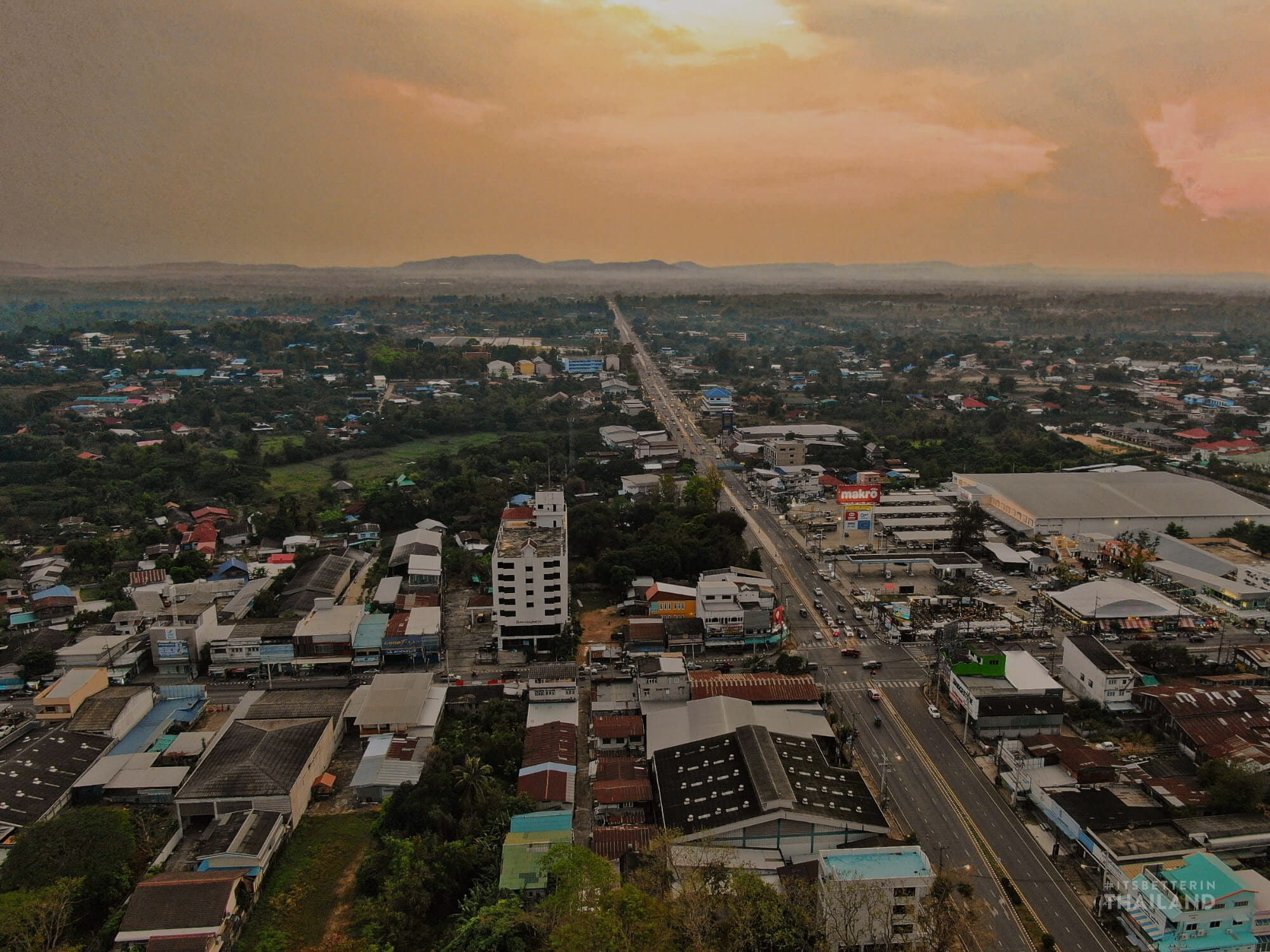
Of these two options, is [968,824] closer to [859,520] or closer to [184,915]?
[184,915]

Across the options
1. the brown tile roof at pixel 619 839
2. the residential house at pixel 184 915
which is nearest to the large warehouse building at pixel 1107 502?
the brown tile roof at pixel 619 839

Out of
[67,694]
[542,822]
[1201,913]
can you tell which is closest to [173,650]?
[67,694]

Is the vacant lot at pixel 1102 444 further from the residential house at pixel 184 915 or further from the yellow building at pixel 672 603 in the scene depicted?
the residential house at pixel 184 915

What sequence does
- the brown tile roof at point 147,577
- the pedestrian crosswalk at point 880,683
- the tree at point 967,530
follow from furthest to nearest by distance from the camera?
the tree at point 967,530 → the brown tile roof at point 147,577 → the pedestrian crosswalk at point 880,683

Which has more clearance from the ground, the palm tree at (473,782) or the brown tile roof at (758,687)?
the palm tree at (473,782)

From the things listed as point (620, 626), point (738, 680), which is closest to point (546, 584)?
point (620, 626)

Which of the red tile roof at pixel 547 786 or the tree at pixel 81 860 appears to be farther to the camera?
the red tile roof at pixel 547 786

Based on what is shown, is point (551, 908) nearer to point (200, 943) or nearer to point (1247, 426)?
point (200, 943)

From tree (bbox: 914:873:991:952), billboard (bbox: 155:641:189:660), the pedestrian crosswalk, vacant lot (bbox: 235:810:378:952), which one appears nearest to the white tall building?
vacant lot (bbox: 235:810:378:952)
